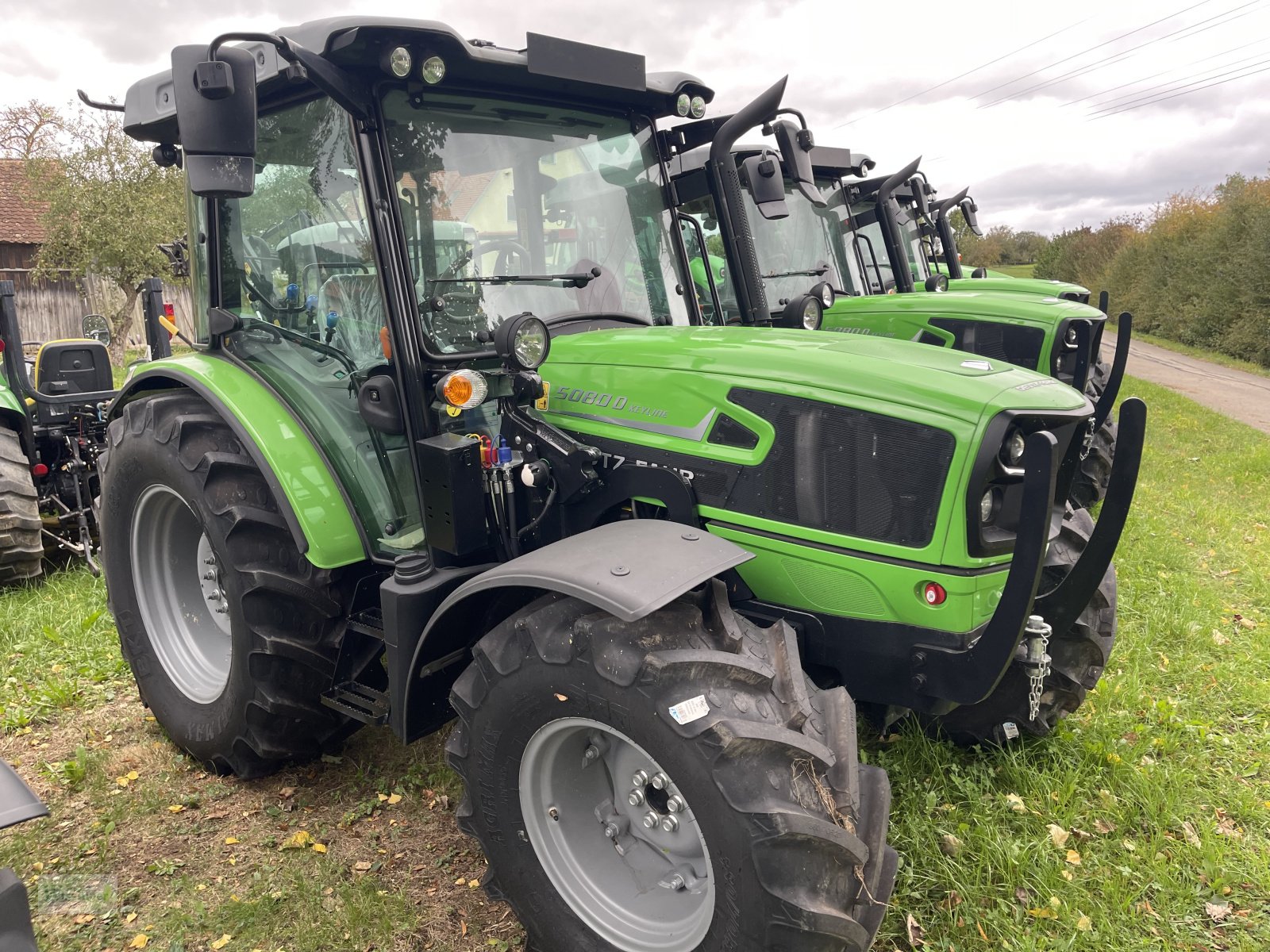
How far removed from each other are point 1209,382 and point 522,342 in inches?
681

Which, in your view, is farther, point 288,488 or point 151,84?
point 151,84

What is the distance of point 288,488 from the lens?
3029 mm

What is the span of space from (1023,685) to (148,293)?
6279 millimetres

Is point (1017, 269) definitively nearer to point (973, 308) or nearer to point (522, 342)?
point (973, 308)

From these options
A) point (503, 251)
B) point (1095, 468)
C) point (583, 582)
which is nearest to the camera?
point (583, 582)

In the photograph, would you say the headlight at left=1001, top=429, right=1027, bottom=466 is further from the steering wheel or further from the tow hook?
the steering wheel

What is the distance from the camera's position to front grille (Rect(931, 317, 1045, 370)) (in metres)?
6.81

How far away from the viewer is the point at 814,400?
2.47 m

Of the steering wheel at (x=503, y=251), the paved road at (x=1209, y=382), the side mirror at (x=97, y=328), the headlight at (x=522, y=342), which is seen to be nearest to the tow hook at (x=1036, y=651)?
the headlight at (x=522, y=342)

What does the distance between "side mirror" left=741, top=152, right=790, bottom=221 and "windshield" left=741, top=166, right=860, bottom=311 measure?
3153 millimetres

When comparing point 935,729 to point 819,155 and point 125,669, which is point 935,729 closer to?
point 125,669

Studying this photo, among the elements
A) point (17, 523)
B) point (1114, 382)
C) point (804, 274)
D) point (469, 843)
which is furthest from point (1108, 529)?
point (17, 523)

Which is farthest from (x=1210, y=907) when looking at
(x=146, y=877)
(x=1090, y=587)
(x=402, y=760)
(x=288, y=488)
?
(x=146, y=877)

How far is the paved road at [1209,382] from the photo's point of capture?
13.3 metres
